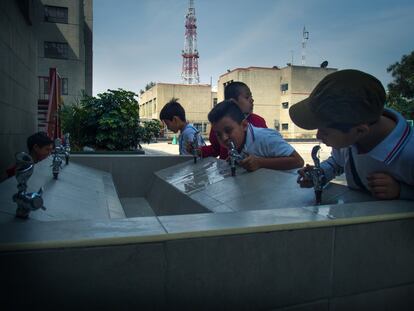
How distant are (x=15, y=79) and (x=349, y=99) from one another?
4.55 meters

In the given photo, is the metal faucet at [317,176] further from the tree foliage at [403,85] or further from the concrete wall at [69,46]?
the tree foliage at [403,85]

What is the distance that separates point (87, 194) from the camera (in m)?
3.07

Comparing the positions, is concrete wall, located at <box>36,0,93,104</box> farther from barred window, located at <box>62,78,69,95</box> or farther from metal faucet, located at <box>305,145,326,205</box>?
metal faucet, located at <box>305,145,326,205</box>

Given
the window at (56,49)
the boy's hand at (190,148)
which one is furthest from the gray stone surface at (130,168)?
the window at (56,49)

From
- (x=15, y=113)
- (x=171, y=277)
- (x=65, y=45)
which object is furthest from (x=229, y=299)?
(x=65, y=45)

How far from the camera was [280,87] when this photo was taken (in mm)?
41844

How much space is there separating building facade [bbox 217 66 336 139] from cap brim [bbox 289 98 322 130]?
38.3 meters

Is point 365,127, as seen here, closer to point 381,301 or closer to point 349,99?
point 349,99

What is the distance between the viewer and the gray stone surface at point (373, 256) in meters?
1.44

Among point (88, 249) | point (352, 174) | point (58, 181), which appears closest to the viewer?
point (88, 249)

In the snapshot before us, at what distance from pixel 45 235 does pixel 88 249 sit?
0.48 feet

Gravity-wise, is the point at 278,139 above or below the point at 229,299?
above

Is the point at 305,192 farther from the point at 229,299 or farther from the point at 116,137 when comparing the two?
the point at 116,137

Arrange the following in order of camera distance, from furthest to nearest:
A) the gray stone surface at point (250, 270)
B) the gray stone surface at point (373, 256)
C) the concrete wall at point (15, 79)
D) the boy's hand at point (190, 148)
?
A: the boy's hand at point (190, 148) < the concrete wall at point (15, 79) < the gray stone surface at point (373, 256) < the gray stone surface at point (250, 270)
